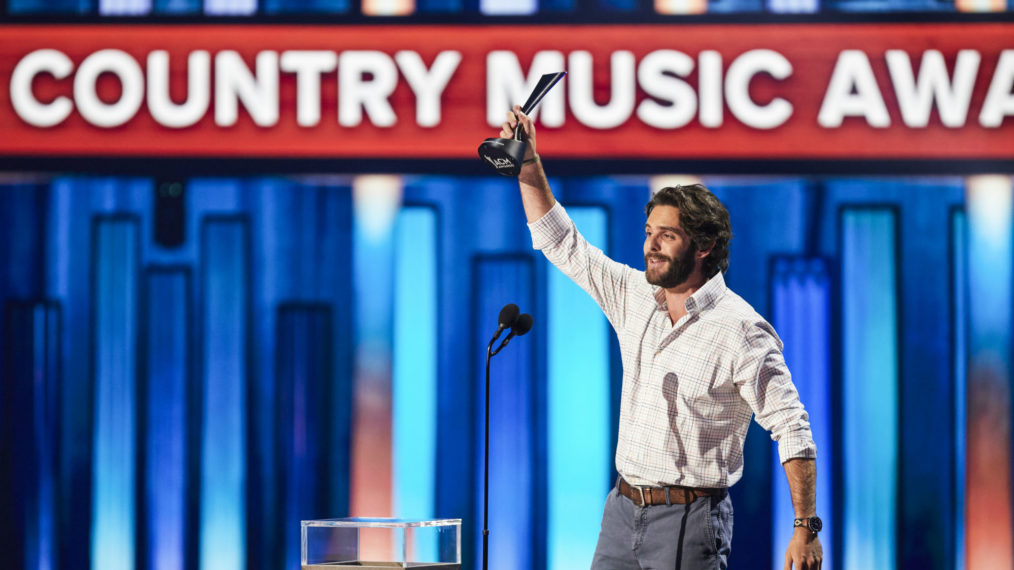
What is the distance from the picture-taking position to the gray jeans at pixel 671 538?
2.66 meters

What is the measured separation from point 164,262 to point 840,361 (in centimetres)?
288

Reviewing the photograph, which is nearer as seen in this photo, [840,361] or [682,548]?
[682,548]

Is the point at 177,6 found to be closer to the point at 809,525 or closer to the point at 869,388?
the point at 869,388

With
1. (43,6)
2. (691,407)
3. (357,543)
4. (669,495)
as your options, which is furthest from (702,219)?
(43,6)

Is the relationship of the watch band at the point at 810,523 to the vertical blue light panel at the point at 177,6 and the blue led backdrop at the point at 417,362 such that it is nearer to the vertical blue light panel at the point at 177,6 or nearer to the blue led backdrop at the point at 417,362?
the blue led backdrop at the point at 417,362

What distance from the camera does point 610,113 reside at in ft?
14.8

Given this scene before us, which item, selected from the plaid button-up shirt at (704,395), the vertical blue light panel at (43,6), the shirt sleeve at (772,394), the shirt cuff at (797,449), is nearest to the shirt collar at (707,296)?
the plaid button-up shirt at (704,395)

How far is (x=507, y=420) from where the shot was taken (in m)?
4.41

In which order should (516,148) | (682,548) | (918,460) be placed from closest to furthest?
(682,548)
(516,148)
(918,460)

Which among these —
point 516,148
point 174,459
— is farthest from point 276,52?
point 516,148

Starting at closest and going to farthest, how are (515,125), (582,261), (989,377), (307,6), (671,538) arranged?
1. (671,538)
2. (515,125)
3. (582,261)
4. (989,377)
5. (307,6)

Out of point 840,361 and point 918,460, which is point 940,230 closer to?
point 840,361

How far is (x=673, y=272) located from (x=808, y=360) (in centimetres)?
183

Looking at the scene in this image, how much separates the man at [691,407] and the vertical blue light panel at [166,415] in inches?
85.5
